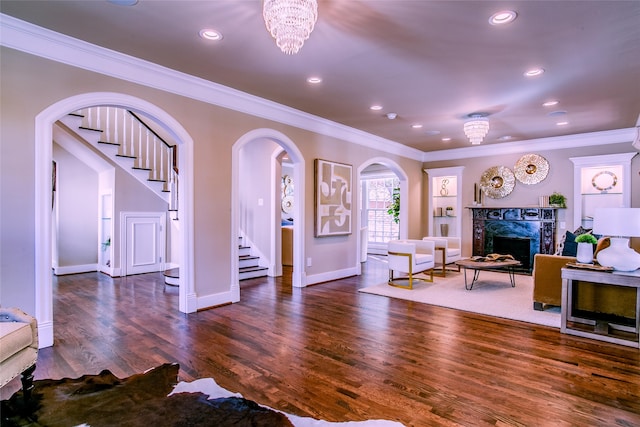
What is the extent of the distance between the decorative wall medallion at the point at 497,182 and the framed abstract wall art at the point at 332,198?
3581 millimetres

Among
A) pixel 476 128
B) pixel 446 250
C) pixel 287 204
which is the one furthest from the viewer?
pixel 287 204

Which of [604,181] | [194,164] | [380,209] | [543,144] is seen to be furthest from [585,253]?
[380,209]

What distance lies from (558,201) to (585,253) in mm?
3766

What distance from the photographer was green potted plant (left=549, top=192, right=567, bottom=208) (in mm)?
6902

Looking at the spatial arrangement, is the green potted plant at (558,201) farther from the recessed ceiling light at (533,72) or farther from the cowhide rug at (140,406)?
the cowhide rug at (140,406)

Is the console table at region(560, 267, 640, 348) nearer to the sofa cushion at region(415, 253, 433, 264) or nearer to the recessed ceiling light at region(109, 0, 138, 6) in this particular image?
the sofa cushion at region(415, 253, 433, 264)

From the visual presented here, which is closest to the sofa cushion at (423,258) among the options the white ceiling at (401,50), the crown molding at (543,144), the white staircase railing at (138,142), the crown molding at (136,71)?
the white ceiling at (401,50)

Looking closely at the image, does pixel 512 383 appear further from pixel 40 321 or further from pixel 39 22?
pixel 39 22

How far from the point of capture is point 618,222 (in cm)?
331

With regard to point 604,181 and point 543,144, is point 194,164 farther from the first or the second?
point 604,181

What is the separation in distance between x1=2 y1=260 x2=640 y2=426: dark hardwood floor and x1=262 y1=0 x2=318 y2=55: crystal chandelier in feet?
8.05

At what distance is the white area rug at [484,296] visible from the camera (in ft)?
13.8

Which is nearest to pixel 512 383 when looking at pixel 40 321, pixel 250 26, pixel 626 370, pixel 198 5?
pixel 626 370

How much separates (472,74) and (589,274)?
2.50 meters
